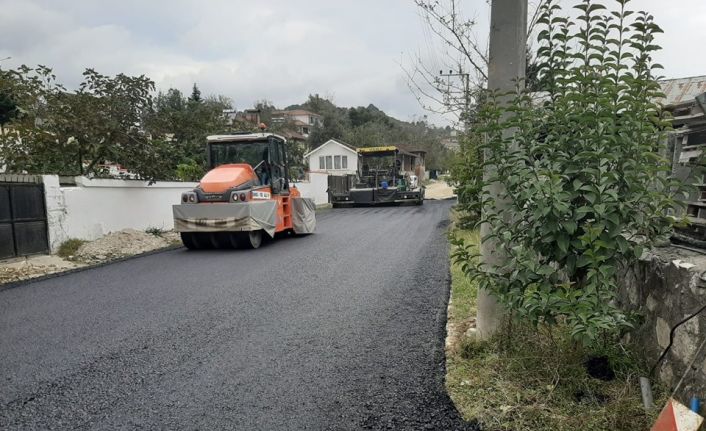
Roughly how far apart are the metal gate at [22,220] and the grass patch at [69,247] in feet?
0.83

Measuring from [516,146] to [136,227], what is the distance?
1023 centimetres

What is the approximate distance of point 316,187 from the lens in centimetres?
2592

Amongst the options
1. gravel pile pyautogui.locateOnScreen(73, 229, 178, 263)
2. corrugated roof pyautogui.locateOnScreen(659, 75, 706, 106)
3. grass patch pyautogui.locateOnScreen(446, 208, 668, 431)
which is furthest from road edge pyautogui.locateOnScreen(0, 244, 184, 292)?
corrugated roof pyautogui.locateOnScreen(659, 75, 706, 106)

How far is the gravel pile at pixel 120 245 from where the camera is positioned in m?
8.84

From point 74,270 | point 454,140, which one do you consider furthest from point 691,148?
point 454,140

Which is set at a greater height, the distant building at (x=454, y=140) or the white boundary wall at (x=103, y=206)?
the distant building at (x=454, y=140)

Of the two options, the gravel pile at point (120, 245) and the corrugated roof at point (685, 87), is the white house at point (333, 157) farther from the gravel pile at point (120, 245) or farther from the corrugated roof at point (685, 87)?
the corrugated roof at point (685, 87)

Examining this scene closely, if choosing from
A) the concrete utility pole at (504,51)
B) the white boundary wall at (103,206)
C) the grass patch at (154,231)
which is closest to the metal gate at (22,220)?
the white boundary wall at (103,206)

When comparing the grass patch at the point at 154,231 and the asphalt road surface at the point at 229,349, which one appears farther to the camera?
the grass patch at the point at 154,231

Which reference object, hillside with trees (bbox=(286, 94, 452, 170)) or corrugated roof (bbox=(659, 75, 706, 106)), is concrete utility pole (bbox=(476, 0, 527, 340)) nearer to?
corrugated roof (bbox=(659, 75, 706, 106))

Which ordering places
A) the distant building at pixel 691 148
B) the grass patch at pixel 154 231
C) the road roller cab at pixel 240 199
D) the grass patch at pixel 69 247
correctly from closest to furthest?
the distant building at pixel 691 148 → the grass patch at pixel 69 247 → the road roller cab at pixel 240 199 → the grass patch at pixel 154 231

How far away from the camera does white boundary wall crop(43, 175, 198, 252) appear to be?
8812 mm

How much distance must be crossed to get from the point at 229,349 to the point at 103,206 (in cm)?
761

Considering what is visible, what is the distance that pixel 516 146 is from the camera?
126 inches
